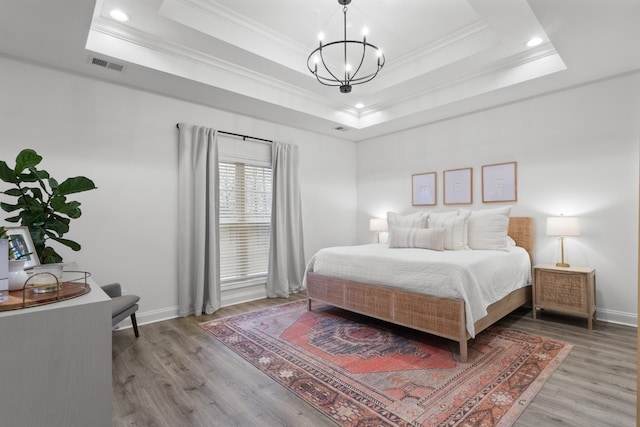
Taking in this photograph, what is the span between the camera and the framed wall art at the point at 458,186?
438cm

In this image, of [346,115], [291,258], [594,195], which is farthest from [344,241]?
[594,195]

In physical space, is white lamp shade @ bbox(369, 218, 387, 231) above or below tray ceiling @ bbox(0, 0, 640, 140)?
below

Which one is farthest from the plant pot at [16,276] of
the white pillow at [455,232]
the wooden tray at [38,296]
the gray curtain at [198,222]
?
the white pillow at [455,232]

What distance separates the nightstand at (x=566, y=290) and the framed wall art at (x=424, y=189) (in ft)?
5.55

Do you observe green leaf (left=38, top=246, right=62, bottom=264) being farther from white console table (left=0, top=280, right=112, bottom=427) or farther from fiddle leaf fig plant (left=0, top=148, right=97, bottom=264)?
Answer: white console table (left=0, top=280, right=112, bottom=427)

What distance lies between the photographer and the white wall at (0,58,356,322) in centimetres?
287

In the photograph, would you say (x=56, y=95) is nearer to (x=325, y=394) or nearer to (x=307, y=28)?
(x=307, y=28)

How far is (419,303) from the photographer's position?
273 cm

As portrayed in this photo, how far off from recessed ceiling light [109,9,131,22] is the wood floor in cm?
277

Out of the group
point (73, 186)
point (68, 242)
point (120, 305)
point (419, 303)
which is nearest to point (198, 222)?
point (120, 305)

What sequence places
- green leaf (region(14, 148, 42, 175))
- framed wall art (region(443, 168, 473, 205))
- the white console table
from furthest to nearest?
framed wall art (region(443, 168, 473, 205)) < green leaf (region(14, 148, 42, 175)) < the white console table

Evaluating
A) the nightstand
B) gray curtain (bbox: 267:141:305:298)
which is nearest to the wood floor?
the nightstand

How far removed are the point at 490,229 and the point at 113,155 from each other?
4.11 m

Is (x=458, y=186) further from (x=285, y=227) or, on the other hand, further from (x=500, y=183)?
(x=285, y=227)
